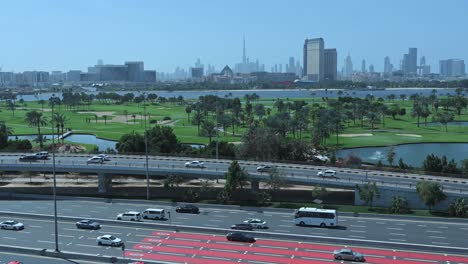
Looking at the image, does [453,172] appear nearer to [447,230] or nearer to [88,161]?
[447,230]

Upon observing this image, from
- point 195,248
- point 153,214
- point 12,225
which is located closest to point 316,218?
point 195,248

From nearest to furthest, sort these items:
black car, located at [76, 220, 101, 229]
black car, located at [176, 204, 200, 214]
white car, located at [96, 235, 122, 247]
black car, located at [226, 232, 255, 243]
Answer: white car, located at [96, 235, 122, 247] < black car, located at [226, 232, 255, 243] < black car, located at [76, 220, 101, 229] < black car, located at [176, 204, 200, 214]

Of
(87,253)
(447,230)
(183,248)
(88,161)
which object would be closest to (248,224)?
(183,248)

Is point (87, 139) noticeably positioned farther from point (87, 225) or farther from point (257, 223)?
point (257, 223)

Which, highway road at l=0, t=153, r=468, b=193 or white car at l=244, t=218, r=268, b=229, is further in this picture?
highway road at l=0, t=153, r=468, b=193

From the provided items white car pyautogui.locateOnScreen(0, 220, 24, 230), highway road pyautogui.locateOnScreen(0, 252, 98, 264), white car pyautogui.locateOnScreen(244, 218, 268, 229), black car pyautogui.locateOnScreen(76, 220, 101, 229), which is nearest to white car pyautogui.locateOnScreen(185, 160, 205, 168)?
white car pyautogui.locateOnScreen(244, 218, 268, 229)

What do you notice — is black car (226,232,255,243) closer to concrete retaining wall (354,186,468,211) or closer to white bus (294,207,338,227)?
white bus (294,207,338,227)
